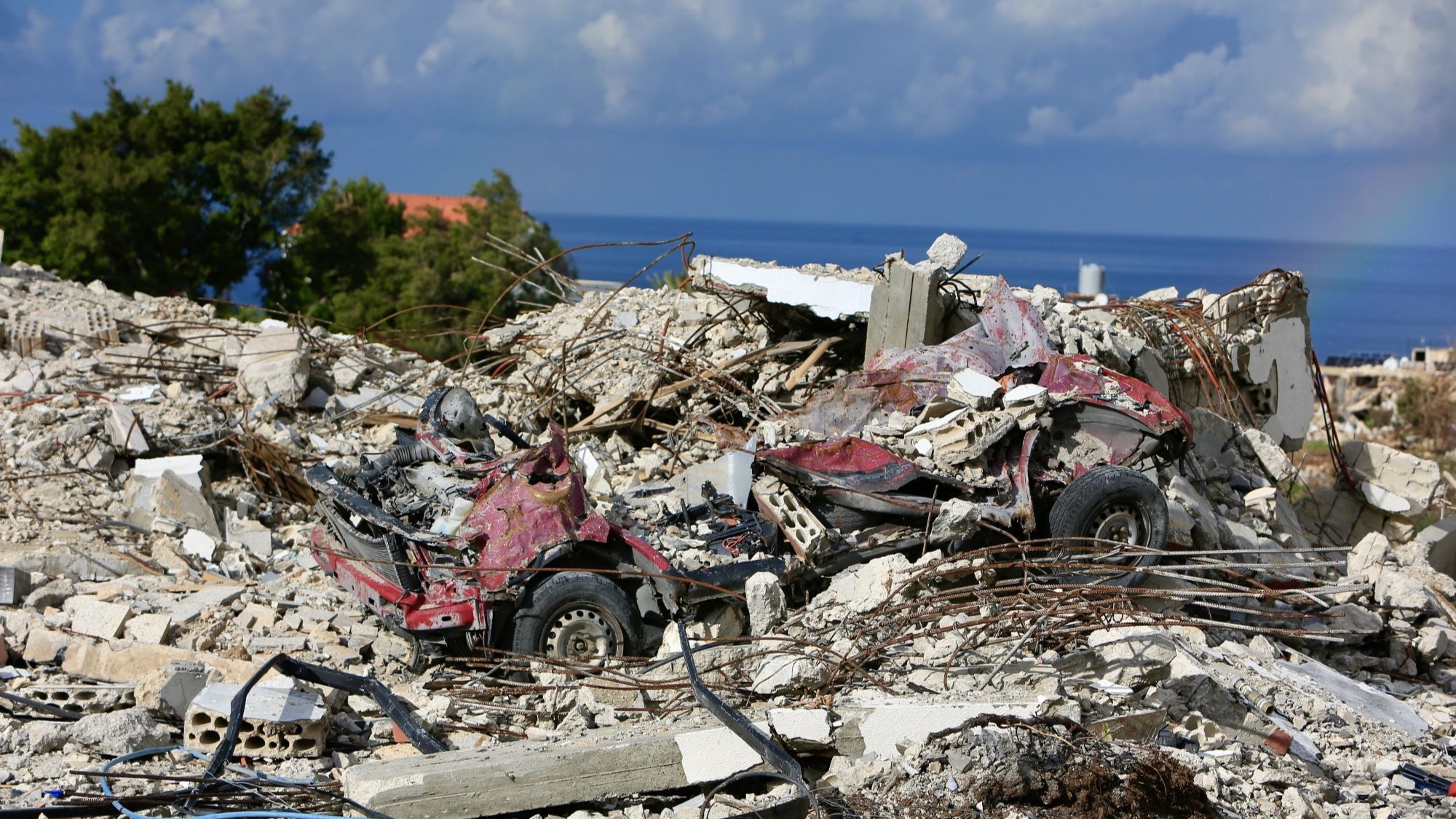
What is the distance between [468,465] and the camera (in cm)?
687

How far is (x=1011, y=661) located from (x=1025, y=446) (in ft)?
5.74

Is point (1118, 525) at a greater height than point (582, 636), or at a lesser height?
greater

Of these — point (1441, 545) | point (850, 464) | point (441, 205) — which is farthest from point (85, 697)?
point (441, 205)

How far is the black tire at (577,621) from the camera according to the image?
6184mm

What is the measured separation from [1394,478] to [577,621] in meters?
8.50

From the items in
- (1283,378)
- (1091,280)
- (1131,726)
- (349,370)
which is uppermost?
(1091,280)

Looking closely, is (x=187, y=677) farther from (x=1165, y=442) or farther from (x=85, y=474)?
(x=1165, y=442)

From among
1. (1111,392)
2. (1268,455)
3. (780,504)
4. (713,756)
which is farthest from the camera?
(1268,455)

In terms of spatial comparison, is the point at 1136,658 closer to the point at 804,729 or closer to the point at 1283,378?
the point at 804,729

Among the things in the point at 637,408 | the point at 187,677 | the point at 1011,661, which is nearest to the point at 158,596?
the point at 187,677

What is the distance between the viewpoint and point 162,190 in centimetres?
2788

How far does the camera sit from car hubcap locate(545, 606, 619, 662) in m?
6.26

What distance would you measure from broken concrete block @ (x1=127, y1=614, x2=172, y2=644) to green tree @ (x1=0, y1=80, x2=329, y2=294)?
2216 centimetres

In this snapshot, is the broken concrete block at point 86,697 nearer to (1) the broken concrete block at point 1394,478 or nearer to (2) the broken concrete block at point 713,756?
(2) the broken concrete block at point 713,756
